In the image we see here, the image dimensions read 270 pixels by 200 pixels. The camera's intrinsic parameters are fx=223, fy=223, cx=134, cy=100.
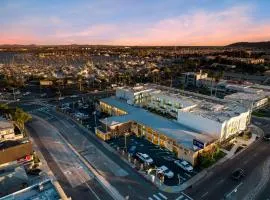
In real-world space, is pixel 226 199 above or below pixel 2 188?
below

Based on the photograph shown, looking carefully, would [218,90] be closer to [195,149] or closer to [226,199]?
[195,149]

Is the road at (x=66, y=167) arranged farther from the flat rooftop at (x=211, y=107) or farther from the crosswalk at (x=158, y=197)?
the flat rooftop at (x=211, y=107)

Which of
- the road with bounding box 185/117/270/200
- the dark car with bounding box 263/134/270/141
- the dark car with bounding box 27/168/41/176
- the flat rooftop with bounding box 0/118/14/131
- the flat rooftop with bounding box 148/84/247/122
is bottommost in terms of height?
the road with bounding box 185/117/270/200

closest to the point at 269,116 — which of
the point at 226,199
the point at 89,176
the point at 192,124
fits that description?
the point at 192,124

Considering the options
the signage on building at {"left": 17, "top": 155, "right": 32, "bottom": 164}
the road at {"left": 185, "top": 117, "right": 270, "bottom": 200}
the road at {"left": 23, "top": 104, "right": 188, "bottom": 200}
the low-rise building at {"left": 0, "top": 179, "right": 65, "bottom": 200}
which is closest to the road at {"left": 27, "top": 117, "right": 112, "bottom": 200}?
the road at {"left": 23, "top": 104, "right": 188, "bottom": 200}

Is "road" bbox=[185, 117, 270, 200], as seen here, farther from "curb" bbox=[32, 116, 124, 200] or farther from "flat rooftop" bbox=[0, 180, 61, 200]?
"flat rooftop" bbox=[0, 180, 61, 200]

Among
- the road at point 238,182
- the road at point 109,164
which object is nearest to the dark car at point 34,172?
the road at point 109,164
